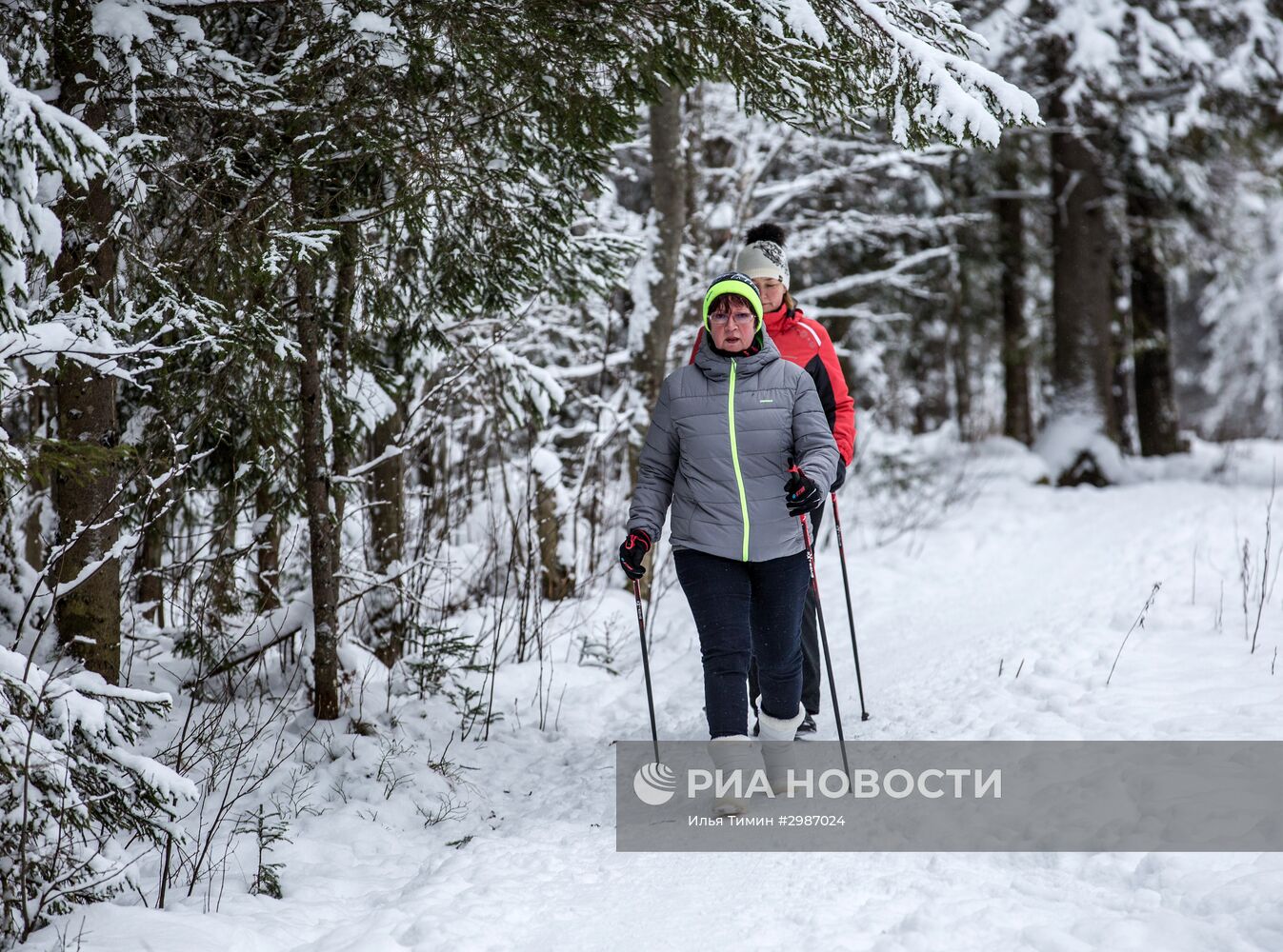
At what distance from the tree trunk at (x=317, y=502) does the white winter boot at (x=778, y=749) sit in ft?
7.16

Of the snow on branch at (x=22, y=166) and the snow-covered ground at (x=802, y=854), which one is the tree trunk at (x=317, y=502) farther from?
the snow on branch at (x=22, y=166)

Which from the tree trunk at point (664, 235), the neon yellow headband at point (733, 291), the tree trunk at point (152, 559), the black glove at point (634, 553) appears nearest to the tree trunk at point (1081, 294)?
the tree trunk at point (664, 235)

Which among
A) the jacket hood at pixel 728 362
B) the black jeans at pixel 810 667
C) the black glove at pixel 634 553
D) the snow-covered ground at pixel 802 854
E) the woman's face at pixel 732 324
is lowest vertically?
the snow-covered ground at pixel 802 854

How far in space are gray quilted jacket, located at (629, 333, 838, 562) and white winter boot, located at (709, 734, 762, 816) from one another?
2.40ft

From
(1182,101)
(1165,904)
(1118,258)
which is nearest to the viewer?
(1165,904)

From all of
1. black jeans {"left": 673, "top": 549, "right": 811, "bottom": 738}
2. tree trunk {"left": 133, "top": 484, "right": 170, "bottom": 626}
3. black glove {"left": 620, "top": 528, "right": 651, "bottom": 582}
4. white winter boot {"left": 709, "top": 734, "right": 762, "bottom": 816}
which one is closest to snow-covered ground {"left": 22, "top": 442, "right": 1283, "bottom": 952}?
white winter boot {"left": 709, "top": 734, "right": 762, "bottom": 816}

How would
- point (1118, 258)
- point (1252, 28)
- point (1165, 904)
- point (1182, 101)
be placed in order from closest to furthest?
point (1165, 904)
point (1252, 28)
point (1182, 101)
point (1118, 258)

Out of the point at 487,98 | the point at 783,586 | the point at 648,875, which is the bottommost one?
the point at 648,875

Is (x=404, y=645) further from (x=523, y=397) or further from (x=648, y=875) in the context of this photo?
(x=648, y=875)

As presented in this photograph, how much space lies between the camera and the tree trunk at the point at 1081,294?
13242mm

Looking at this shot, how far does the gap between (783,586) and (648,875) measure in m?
1.24

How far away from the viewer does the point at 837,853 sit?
3641mm

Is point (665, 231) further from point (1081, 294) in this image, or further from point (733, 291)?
point (1081, 294)

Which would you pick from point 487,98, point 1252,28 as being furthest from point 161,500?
point 1252,28
